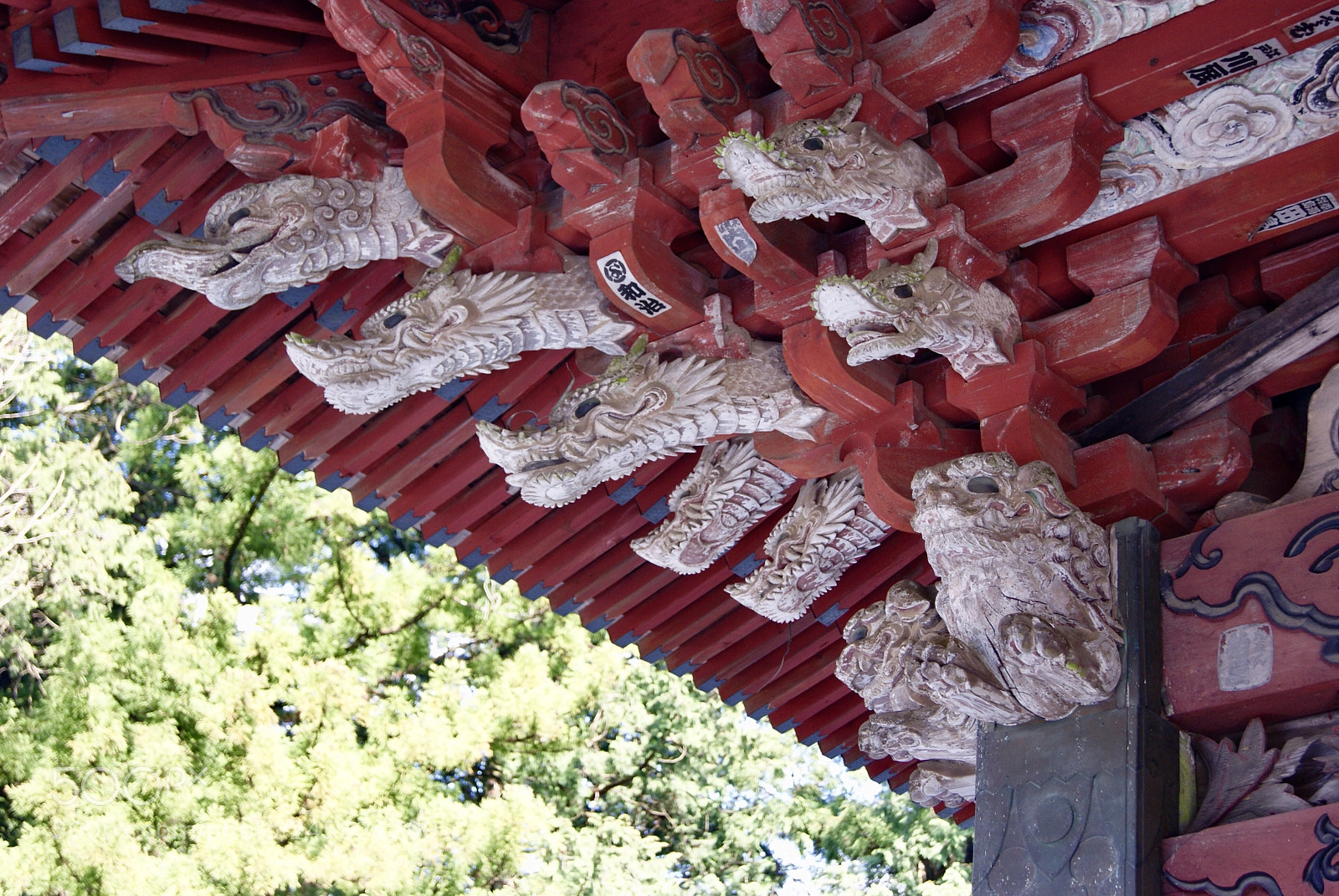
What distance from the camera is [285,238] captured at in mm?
3453

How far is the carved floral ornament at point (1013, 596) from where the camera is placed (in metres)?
2.83

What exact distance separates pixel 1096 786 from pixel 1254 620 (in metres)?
0.45

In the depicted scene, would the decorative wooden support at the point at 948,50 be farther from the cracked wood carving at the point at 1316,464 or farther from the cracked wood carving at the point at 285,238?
the cracked wood carving at the point at 285,238

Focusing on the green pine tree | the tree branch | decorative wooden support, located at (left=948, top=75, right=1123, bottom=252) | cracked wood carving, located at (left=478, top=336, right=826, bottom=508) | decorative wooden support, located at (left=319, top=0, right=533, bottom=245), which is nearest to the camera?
decorative wooden support, located at (left=948, top=75, right=1123, bottom=252)

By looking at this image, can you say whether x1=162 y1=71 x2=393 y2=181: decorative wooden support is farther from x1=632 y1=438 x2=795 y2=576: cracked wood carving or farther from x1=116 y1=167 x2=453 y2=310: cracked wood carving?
x1=632 y1=438 x2=795 y2=576: cracked wood carving

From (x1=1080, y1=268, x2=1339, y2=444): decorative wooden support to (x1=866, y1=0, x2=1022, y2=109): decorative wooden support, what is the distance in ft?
2.70

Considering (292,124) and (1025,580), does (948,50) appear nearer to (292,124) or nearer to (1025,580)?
(1025,580)

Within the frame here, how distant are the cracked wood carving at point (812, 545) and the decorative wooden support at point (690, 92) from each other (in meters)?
0.91

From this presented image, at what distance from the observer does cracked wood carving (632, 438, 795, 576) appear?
3.73m

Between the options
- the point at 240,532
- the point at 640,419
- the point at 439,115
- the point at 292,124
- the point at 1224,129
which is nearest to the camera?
the point at 1224,129

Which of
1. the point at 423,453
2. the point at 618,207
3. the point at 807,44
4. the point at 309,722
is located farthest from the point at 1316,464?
the point at 309,722

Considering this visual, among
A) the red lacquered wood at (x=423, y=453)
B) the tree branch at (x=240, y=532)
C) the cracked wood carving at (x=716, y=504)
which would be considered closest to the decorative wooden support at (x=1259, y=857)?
the cracked wood carving at (x=716, y=504)

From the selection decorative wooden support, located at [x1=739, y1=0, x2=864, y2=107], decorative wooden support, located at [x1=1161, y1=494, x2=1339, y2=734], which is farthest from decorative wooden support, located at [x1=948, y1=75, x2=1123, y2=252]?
decorative wooden support, located at [x1=1161, y1=494, x2=1339, y2=734]

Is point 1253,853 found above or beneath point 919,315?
beneath
